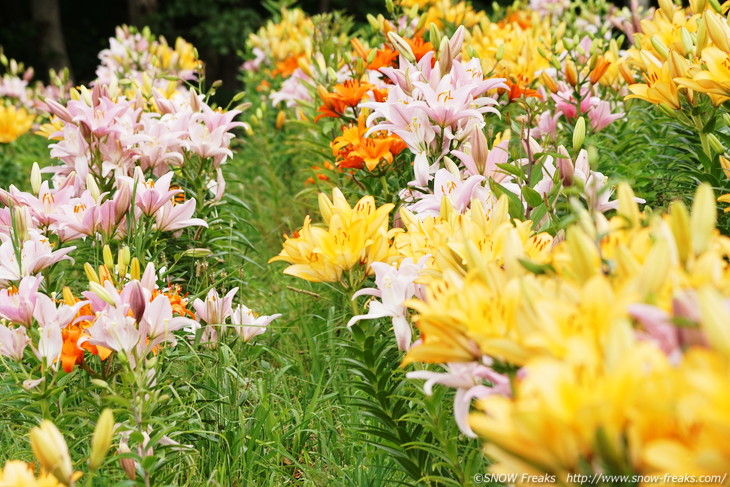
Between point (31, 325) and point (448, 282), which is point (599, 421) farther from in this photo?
point (31, 325)

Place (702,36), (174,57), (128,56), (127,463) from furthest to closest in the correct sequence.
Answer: (128,56), (174,57), (702,36), (127,463)

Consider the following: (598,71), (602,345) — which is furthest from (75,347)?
(598,71)

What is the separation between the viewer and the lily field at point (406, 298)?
86 centimetres

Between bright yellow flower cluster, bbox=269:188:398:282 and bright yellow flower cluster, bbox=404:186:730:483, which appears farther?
bright yellow flower cluster, bbox=269:188:398:282

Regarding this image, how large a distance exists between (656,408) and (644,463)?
3.6 inches

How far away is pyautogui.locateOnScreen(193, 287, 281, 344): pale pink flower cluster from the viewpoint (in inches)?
89.4

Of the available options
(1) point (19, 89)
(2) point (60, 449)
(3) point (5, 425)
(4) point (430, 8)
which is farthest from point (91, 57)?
(2) point (60, 449)

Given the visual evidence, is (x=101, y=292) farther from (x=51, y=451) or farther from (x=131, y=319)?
(x=51, y=451)

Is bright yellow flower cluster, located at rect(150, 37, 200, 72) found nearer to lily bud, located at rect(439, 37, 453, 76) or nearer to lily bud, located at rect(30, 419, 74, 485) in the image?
lily bud, located at rect(439, 37, 453, 76)

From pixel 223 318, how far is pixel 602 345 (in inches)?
62.2

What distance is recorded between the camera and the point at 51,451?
3.89 feet

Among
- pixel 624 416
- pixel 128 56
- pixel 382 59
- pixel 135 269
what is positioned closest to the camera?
pixel 624 416

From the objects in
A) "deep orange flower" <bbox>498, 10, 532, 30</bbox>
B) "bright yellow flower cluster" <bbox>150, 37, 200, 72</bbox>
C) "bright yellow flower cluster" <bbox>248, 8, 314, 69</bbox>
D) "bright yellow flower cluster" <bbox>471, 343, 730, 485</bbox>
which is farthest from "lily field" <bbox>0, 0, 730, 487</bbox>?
"bright yellow flower cluster" <bbox>248, 8, 314, 69</bbox>

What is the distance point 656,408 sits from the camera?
2.61 feet
